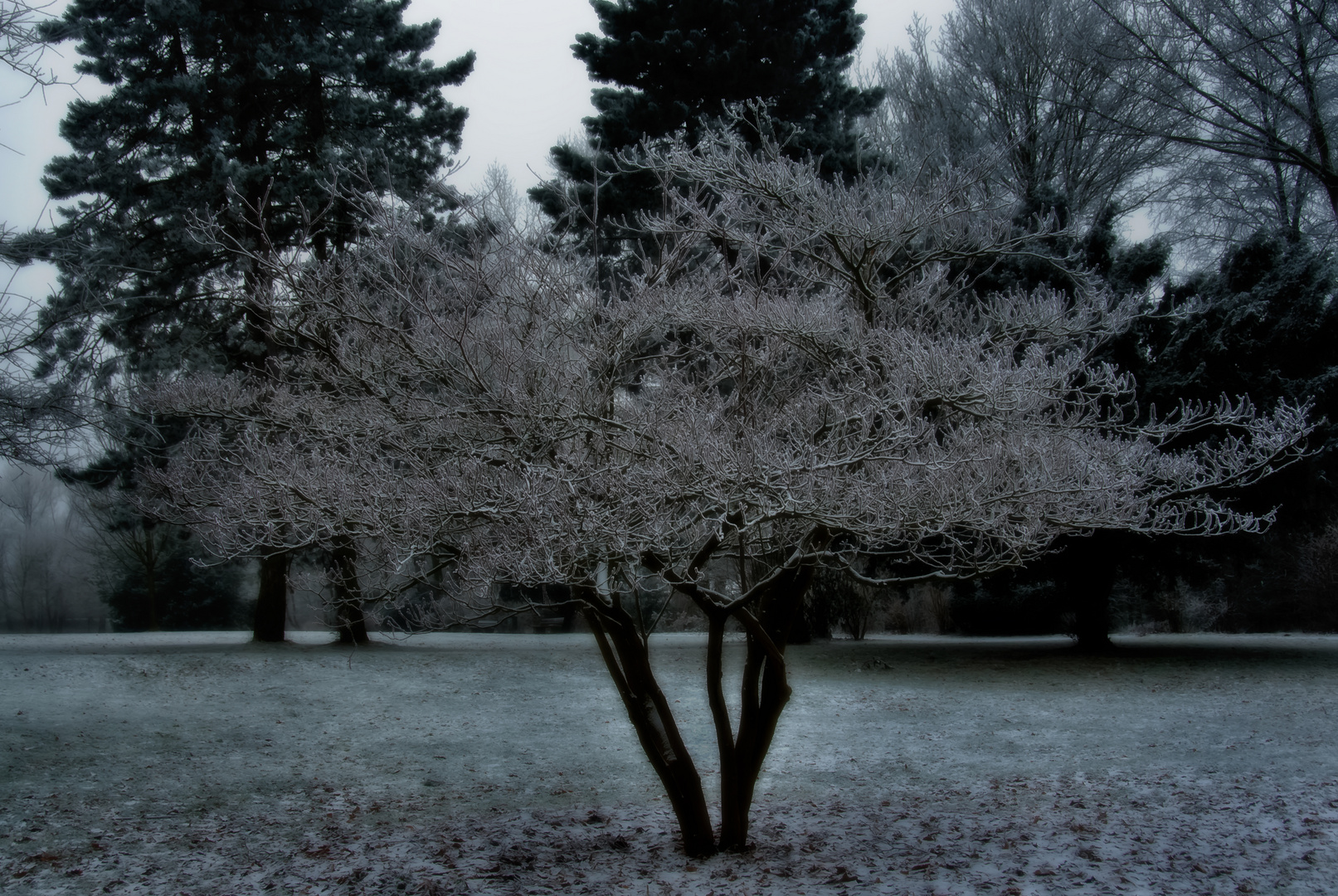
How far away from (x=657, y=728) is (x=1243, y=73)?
9800 mm

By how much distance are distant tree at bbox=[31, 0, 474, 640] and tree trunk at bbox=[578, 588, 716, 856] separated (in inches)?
330

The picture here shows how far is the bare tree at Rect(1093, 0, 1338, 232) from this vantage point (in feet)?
32.4

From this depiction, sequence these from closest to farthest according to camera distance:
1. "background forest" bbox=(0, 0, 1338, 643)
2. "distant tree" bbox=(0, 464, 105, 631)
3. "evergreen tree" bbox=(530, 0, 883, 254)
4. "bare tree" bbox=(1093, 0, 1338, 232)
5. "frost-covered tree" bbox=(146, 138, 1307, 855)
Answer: "frost-covered tree" bbox=(146, 138, 1307, 855)
"bare tree" bbox=(1093, 0, 1338, 232)
"background forest" bbox=(0, 0, 1338, 643)
"evergreen tree" bbox=(530, 0, 883, 254)
"distant tree" bbox=(0, 464, 105, 631)

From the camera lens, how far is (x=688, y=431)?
148 inches

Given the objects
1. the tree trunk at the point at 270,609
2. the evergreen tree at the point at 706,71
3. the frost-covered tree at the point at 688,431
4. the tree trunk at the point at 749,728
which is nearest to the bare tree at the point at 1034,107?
the evergreen tree at the point at 706,71

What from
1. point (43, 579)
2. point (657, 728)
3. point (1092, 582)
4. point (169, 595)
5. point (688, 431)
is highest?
point (688, 431)

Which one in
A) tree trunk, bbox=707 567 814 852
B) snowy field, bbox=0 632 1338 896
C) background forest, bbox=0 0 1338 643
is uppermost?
background forest, bbox=0 0 1338 643

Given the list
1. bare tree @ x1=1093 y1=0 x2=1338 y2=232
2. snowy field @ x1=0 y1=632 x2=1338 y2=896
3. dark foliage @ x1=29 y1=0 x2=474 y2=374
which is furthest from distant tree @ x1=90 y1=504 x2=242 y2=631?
bare tree @ x1=1093 y1=0 x2=1338 y2=232

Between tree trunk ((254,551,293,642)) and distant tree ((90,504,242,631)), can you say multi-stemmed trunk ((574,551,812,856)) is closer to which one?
tree trunk ((254,551,293,642))

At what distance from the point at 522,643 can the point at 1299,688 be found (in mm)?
Answer: 10543

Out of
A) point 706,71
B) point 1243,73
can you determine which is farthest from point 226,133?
point 1243,73

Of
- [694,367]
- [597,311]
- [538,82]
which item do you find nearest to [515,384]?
[597,311]

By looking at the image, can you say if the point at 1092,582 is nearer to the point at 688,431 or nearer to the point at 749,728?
the point at 749,728

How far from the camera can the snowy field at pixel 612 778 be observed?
4715 mm
